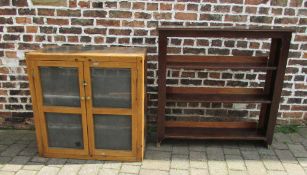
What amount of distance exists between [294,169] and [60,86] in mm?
2642

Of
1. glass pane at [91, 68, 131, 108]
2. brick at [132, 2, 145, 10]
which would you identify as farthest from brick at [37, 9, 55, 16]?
glass pane at [91, 68, 131, 108]

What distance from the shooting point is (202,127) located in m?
3.76

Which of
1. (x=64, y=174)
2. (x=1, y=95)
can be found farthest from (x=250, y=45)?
(x=1, y=95)

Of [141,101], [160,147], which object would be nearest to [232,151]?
[160,147]

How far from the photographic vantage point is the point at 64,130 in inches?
127

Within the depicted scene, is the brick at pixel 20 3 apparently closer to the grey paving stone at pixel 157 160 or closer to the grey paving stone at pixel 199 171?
the grey paving stone at pixel 157 160

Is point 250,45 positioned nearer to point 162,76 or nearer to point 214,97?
point 214,97

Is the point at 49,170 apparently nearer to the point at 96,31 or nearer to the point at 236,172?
the point at 96,31

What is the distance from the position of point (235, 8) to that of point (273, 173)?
1.93 metres

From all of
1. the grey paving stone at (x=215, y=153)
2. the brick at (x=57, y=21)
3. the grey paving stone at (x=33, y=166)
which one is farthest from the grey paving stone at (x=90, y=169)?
the brick at (x=57, y=21)

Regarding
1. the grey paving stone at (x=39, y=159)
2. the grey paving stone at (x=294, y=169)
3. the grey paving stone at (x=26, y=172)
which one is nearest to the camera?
A: the grey paving stone at (x=26, y=172)

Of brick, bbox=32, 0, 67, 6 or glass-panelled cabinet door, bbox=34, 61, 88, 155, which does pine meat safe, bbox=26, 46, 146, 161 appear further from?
brick, bbox=32, 0, 67, 6

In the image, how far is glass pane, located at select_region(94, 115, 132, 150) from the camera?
313 centimetres

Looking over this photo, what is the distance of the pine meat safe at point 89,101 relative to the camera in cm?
292
